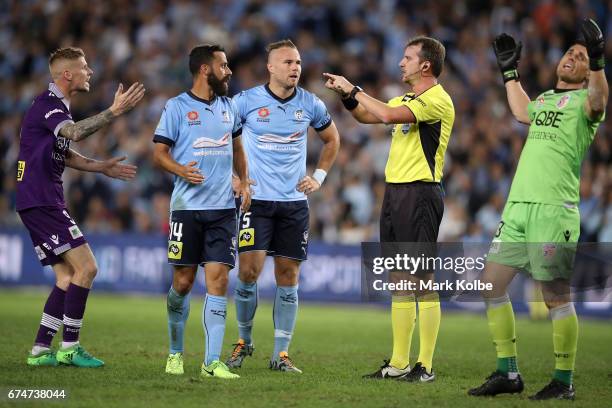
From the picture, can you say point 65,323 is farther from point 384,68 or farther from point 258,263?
point 384,68

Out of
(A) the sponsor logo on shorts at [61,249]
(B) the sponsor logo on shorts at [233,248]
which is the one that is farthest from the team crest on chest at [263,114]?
(A) the sponsor logo on shorts at [61,249]

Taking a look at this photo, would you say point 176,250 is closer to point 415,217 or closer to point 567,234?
point 415,217

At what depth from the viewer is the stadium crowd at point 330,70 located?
1861 centimetres

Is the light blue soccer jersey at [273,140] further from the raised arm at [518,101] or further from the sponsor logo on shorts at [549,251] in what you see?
the sponsor logo on shorts at [549,251]

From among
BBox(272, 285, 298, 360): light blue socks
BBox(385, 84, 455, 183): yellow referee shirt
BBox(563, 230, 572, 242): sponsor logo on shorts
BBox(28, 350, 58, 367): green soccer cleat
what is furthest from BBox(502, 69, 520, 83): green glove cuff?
BBox(28, 350, 58, 367): green soccer cleat

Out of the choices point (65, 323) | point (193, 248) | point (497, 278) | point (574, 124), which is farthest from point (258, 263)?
point (574, 124)

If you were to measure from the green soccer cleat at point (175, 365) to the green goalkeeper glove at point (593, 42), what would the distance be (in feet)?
14.5

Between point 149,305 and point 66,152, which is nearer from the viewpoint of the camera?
point 66,152

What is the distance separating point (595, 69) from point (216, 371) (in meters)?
4.10

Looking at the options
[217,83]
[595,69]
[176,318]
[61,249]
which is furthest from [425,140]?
[61,249]

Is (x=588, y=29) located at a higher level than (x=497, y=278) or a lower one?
higher

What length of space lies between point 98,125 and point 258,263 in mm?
2070

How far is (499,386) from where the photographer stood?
782 cm

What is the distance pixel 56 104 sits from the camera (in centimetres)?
920
